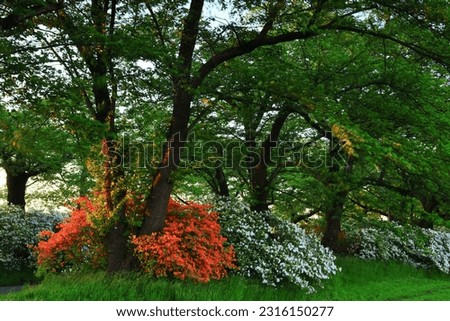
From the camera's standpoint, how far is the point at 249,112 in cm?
1434

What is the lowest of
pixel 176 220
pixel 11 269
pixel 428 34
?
pixel 11 269

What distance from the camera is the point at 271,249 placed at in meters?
13.5

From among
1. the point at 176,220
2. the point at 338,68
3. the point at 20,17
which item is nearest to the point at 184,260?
the point at 176,220

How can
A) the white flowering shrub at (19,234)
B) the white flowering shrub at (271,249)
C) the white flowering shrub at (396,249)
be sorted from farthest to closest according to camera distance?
the white flowering shrub at (396,249)
the white flowering shrub at (19,234)
the white flowering shrub at (271,249)

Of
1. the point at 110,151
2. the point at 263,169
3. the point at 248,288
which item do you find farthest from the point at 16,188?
the point at 248,288

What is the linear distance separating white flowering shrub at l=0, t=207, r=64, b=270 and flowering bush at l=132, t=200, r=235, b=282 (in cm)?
865

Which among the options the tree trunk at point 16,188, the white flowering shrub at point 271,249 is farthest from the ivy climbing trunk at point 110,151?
the tree trunk at point 16,188

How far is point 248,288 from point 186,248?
1.87 metres

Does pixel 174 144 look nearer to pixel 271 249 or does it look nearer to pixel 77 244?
pixel 77 244

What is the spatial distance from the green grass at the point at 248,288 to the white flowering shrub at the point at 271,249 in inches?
15.9

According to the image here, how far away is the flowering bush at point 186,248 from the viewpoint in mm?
11609

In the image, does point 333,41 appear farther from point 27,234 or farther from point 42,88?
point 27,234

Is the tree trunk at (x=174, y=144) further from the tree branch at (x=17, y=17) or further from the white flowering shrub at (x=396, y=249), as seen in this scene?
the white flowering shrub at (x=396, y=249)

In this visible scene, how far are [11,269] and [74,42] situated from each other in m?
12.1
